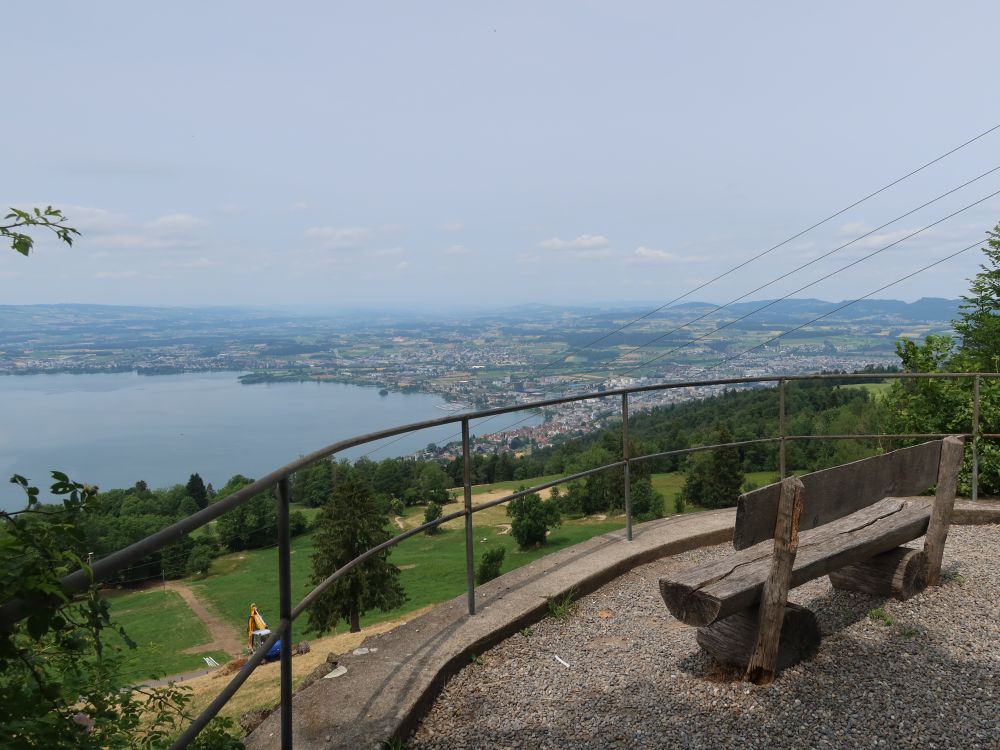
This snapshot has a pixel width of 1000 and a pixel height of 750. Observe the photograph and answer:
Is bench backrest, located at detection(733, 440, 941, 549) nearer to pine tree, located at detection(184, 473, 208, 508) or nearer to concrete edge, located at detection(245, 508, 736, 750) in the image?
concrete edge, located at detection(245, 508, 736, 750)

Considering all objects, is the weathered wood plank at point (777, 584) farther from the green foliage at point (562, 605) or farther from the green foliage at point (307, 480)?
the green foliage at point (307, 480)

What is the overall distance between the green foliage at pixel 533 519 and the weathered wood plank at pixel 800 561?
3364 centimetres

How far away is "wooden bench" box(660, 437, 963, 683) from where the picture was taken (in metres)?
3.10

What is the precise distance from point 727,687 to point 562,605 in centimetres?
125

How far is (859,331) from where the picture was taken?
80250 millimetres

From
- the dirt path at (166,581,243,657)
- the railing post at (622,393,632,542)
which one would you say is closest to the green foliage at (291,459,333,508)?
the railing post at (622,393,632,542)

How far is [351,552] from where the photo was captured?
27859 mm

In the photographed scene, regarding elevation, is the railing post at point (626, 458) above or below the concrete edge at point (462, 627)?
above

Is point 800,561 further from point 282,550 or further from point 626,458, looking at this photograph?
point 282,550

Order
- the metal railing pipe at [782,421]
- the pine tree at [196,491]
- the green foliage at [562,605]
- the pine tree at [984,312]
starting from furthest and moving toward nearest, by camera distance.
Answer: the pine tree at [196,491] → the pine tree at [984,312] → the metal railing pipe at [782,421] → the green foliage at [562,605]

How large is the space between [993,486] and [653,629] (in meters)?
4.86

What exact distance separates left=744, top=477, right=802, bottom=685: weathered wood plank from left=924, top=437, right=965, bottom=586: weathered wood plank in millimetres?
1681

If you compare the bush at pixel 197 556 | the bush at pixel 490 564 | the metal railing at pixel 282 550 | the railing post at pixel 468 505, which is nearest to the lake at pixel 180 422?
the bush at pixel 490 564

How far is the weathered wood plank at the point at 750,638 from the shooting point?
3285 mm
